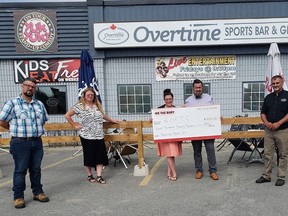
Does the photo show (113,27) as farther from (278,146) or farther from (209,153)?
(278,146)

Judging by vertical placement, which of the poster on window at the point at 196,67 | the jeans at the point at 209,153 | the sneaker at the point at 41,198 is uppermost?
the poster on window at the point at 196,67

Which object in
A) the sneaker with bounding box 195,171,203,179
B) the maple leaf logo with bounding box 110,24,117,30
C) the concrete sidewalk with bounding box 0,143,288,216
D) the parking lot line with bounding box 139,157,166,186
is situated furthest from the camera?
the maple leaf logo with bounding box 110,24,117,30

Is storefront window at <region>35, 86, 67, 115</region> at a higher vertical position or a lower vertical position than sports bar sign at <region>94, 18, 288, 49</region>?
lower

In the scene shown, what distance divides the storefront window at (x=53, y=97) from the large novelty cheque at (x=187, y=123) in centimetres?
669

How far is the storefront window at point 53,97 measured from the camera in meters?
11.3

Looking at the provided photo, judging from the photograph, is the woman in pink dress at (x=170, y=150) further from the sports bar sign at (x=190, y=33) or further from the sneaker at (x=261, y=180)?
the sports bar sign at (x=190, y=33)

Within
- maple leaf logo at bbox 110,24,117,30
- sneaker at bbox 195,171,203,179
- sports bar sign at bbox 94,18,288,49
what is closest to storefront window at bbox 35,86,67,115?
sports bar sign at bbox 94,18,288,49

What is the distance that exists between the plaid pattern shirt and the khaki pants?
3833mm

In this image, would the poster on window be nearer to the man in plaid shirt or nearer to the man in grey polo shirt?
the man in grey polo shirt

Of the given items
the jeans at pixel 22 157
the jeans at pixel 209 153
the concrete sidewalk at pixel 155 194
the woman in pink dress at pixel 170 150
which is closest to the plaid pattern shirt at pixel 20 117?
the jeans at pixel 22 157

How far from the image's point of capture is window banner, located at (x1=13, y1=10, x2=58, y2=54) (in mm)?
10836

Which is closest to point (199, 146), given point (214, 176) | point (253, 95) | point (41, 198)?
point (214, 176)

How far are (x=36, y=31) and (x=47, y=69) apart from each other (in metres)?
1.42

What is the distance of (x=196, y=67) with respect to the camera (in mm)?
11109
